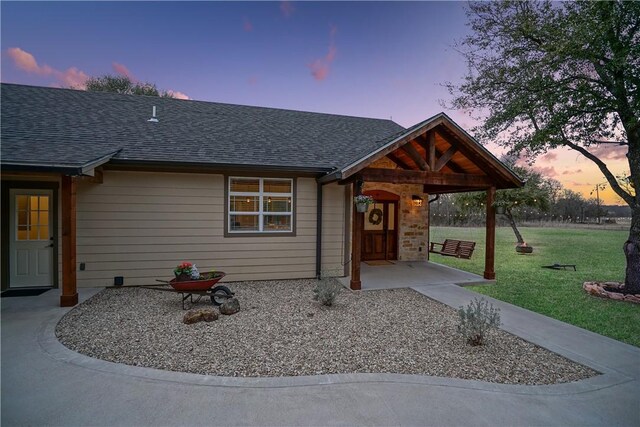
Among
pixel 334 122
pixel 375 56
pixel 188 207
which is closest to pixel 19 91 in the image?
pixel 188 207

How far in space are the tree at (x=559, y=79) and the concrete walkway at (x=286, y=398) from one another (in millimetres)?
5829

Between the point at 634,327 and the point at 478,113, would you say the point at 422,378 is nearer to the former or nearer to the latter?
the point at 634,327

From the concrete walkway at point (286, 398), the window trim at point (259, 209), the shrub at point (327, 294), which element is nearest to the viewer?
the concrete walkway at point (286, 398)

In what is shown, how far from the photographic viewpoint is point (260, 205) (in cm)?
813

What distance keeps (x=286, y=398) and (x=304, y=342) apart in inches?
54.0

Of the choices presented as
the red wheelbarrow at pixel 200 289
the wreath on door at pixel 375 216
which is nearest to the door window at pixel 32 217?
the red wheelbarrow at pixel 200 289

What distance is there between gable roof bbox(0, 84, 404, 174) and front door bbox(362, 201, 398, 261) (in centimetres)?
234

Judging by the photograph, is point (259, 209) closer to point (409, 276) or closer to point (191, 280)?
point (191, 280)

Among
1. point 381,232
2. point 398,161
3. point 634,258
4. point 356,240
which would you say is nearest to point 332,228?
point 356,240

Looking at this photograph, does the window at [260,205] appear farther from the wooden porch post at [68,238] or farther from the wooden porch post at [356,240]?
the wooden porch post at [68,238]

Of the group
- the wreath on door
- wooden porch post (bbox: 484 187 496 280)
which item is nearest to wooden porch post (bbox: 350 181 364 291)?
the wreath on door

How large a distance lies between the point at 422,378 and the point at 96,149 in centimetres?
745

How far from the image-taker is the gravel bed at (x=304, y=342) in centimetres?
360

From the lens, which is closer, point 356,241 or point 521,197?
point 356,241
